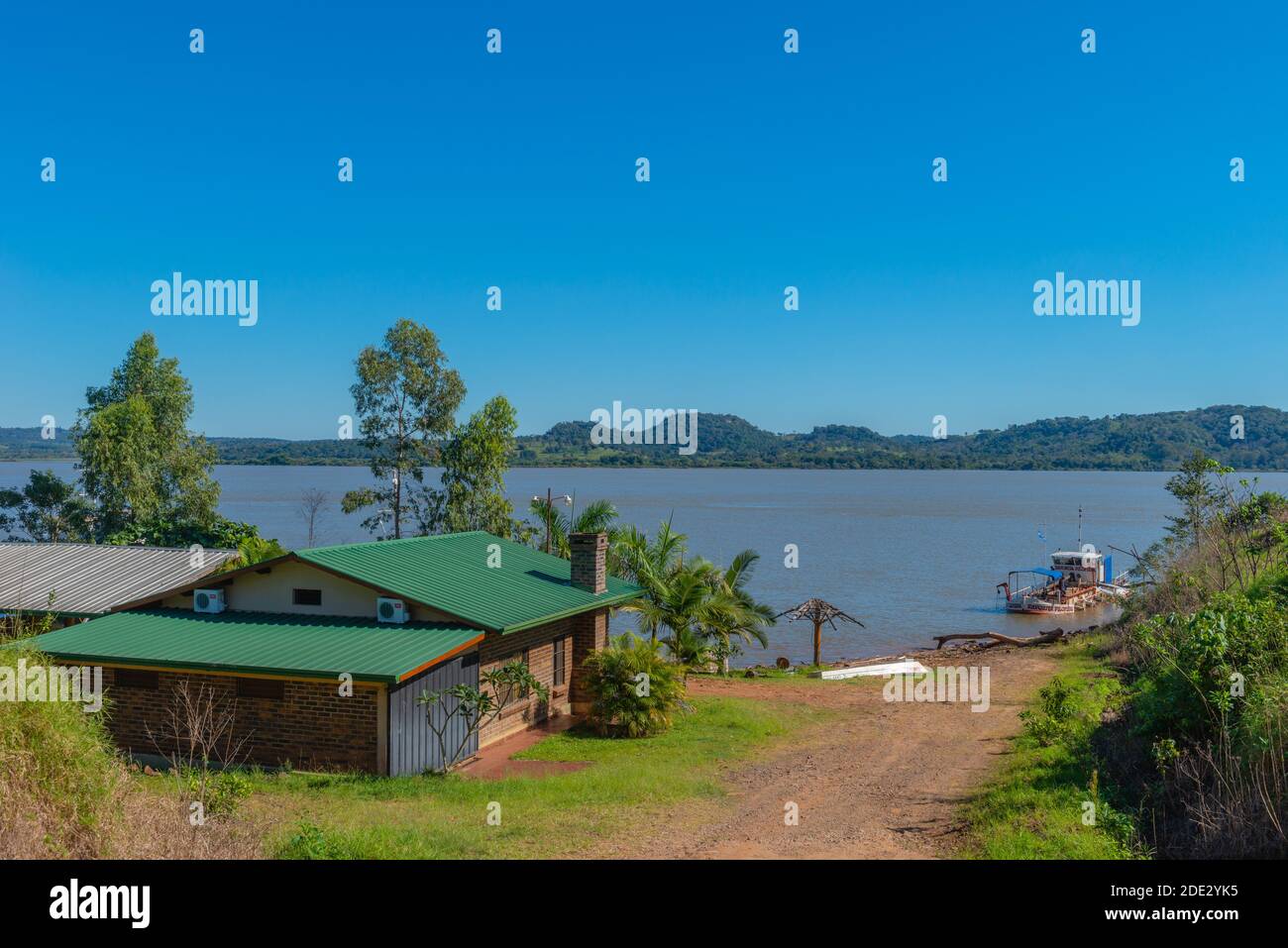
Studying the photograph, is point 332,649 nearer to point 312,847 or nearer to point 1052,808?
point 312,847

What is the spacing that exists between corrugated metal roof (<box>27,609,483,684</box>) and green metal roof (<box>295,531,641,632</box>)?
0.80 m

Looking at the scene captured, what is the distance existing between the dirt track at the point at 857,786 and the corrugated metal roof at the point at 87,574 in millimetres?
14983

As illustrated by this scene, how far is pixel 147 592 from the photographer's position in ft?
81.7

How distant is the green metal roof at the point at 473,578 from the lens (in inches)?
786

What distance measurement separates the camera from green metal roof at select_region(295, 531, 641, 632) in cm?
1995

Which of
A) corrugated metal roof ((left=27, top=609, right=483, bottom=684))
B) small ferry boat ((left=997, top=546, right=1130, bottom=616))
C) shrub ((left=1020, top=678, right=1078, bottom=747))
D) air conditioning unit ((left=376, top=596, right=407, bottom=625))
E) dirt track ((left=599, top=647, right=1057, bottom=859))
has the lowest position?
small ferry boat ((left=997, top=546, right=1130, bottom=616))

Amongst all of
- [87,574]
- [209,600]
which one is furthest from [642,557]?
[87,574]

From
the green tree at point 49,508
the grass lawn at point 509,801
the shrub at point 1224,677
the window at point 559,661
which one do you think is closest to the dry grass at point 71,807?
the grass lawn at point 509,801

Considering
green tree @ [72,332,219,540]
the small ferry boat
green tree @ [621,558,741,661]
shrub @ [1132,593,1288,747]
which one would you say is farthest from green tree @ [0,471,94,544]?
the small ferry boat

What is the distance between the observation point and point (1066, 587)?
2714 inches

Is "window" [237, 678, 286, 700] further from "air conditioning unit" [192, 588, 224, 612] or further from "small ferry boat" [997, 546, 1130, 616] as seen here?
"small ferry boat" [997, 546, 1130, 616]

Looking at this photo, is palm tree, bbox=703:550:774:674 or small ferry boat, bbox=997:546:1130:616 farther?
small ferry boat, bbox=997:546:1130:616
